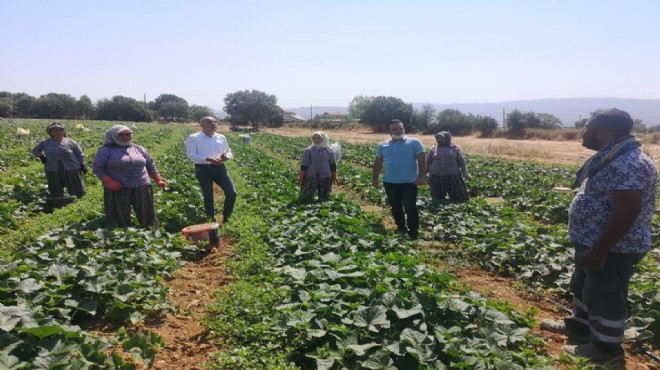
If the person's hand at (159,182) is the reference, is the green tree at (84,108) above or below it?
above

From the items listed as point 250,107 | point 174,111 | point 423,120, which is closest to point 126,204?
point 423,120

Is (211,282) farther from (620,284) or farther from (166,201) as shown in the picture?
(620,284)

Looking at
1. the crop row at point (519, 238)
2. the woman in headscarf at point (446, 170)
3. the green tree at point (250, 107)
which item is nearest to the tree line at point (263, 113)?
the green tree at point (250, 107)

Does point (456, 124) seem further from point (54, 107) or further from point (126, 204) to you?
point (54, 107)

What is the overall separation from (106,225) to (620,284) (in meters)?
5.91

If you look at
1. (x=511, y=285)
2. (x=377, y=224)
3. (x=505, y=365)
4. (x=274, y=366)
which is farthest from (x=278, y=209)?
(x=505, y=365)

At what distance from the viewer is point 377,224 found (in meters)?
7.44

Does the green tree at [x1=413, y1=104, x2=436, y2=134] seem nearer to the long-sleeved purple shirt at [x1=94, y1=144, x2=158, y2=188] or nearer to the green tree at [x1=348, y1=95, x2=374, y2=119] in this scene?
the green tree at [x1=348, y1=95, x2=374, y2=119]

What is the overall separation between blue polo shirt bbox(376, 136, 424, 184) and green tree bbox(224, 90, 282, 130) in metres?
55.7

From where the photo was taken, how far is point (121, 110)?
67.1 m

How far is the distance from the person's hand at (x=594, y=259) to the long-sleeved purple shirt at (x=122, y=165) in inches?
214

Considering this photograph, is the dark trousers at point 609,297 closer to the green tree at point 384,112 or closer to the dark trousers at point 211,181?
the dark trousers at point 211,181

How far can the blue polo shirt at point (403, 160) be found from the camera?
6.66 meters

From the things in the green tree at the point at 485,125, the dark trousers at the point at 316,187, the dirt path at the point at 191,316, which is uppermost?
the green tree at the point at 485,125
